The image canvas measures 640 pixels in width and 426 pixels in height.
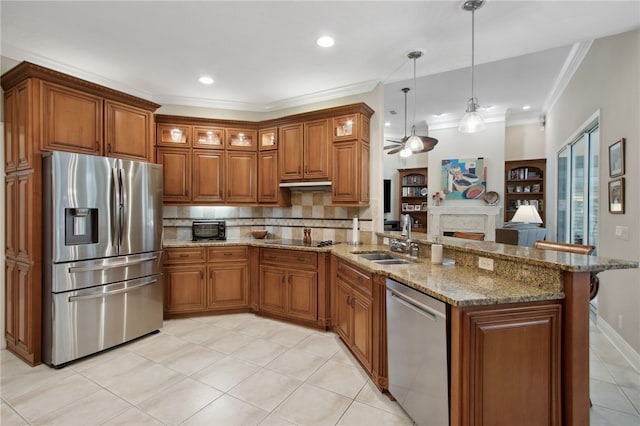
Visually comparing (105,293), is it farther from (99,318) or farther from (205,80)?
(205,80)

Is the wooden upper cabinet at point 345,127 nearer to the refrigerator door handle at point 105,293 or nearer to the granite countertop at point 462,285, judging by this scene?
the granite countertop at point 462,285

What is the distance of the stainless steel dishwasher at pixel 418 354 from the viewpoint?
168cm

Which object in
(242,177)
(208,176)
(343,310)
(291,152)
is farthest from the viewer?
(242,177)

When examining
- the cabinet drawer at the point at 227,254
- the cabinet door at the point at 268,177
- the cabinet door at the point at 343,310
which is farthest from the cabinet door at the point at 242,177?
the cabinet door at the point at 343,310

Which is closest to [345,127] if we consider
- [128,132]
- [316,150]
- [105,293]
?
[316,150]

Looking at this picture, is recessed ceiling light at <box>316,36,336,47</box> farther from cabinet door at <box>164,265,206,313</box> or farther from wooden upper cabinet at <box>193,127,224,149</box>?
cabinet door at <box>164,265,206,313</box>

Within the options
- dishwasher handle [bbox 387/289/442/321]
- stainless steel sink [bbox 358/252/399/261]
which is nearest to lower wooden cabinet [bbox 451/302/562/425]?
dishwasher handle [bbox 387/289/442/321]

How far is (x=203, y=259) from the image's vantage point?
3.94 meters

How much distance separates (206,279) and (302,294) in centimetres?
125

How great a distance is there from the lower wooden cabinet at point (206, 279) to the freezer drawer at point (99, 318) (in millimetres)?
361

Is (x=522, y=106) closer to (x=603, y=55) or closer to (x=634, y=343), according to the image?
(x=603, y=55)

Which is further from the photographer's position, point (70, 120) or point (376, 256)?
point (376, 256)

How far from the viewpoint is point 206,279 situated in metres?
3.95

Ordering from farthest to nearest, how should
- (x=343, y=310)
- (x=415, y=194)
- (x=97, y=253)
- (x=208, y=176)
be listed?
(x=415, y=194) → (x=208, y=176) → (x=343, y=310) → (x=97, y=253)
